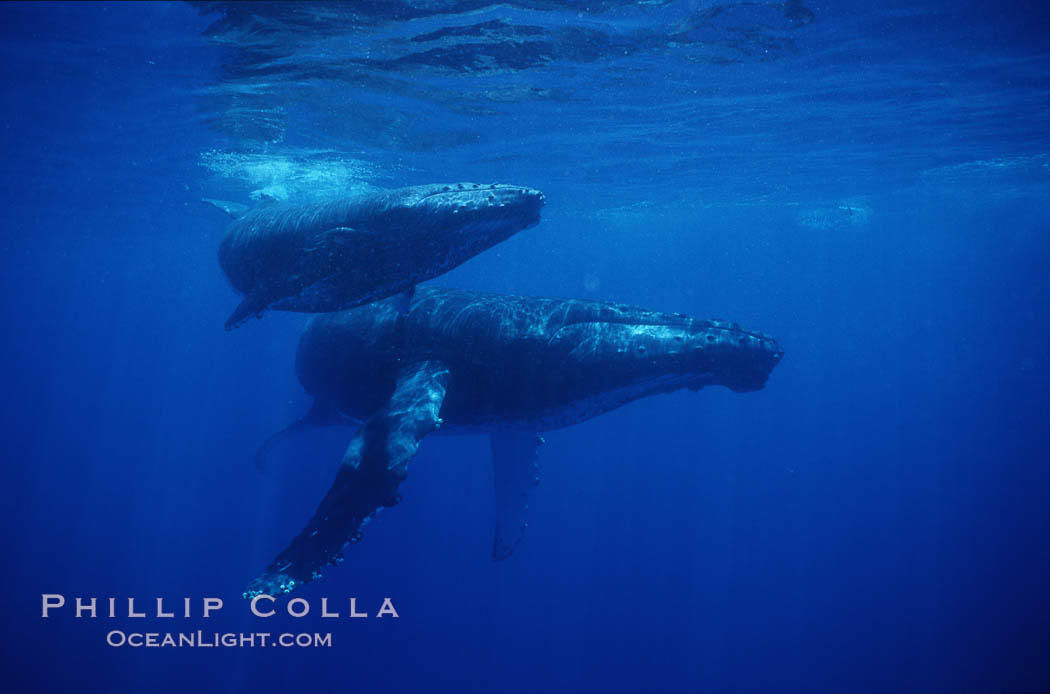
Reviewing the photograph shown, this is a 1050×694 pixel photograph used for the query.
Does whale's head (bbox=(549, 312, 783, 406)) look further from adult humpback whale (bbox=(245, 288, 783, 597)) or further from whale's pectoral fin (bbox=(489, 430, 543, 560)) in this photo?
whale's pectoral fin (bbox=(489, 430, 543, 560))

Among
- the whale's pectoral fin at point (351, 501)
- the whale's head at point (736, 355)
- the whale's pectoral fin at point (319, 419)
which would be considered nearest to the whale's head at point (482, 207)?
the whale's pectoral fin at point (351, 501)

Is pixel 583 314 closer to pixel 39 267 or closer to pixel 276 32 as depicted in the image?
pixel 276 32

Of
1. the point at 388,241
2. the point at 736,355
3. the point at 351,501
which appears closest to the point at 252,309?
the point at 388,241

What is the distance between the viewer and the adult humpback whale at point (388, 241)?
518 centimetres

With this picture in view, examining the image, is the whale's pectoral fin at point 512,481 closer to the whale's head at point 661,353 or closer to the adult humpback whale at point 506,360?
the adult humpback whale at point 506,360

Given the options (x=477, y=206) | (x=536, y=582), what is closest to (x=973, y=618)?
(x=536, y=582)

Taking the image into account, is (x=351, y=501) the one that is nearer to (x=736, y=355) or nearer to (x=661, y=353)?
(x=661, y=353)

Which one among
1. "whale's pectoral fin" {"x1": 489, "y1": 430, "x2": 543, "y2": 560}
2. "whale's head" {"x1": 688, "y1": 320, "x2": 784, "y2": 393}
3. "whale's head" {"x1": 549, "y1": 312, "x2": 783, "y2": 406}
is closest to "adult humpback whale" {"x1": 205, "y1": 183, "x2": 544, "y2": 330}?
"whale's head" {"x1": 549, "y1": 312, "x2": 783, "y2": 406}

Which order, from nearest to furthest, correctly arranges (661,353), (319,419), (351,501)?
(351,501) < (661,353) < (319,419)

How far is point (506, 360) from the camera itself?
255 inches

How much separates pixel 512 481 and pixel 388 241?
19.1ft

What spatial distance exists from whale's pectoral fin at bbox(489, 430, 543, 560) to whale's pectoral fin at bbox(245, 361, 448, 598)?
4.87 metres

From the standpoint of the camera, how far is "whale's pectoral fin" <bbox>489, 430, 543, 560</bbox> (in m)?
9.79

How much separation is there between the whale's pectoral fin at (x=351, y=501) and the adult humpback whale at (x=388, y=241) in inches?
54.6
